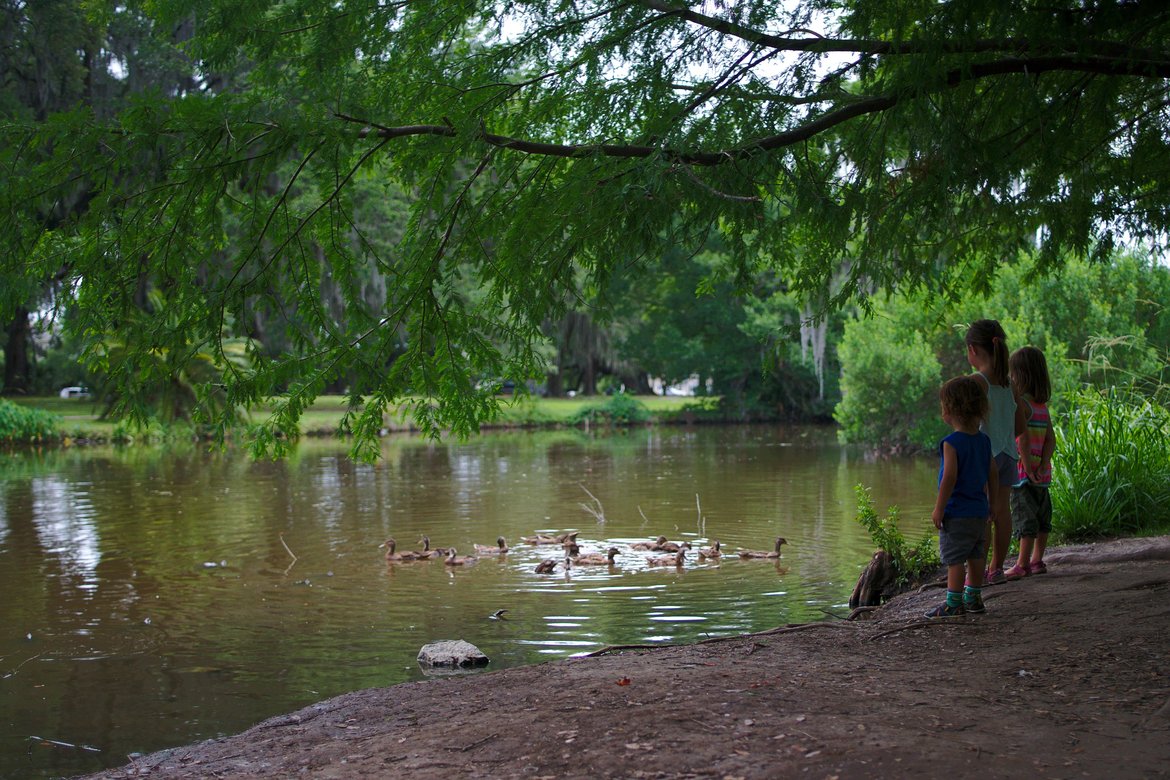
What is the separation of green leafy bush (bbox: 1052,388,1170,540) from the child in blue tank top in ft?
11.0

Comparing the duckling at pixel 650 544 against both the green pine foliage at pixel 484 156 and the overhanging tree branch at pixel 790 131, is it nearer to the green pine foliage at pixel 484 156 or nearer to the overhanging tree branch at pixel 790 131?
the green pine foliage at pixel 484 156

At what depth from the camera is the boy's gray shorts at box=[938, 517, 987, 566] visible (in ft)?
→ 19.3

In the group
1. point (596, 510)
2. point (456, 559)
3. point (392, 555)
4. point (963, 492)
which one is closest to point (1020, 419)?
point (963, 492)

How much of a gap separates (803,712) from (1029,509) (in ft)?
10.7

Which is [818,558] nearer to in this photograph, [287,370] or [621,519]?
[621,519]

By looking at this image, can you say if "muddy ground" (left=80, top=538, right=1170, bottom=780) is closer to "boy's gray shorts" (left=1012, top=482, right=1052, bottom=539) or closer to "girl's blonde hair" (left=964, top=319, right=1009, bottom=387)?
"boy's gray shorts" (left=1012, top=482, right=1052, bottom=539)

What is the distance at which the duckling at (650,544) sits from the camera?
448 inches

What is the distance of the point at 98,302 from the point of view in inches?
223

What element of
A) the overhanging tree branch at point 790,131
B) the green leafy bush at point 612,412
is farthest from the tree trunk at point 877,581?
the green leafy bush at point 612,412

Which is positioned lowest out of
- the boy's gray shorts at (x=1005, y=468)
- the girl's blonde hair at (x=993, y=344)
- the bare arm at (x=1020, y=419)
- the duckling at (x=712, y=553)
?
the duckling at (x=712, y=553)

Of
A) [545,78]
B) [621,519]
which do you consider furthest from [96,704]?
[621,519]

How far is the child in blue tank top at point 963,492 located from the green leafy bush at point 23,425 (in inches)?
1125

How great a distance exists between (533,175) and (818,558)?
6424 mm

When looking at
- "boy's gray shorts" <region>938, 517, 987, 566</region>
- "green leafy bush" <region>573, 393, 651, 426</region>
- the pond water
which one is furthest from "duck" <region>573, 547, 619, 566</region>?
"green leafy bush" <region>573, 393, 651, 426</region>
